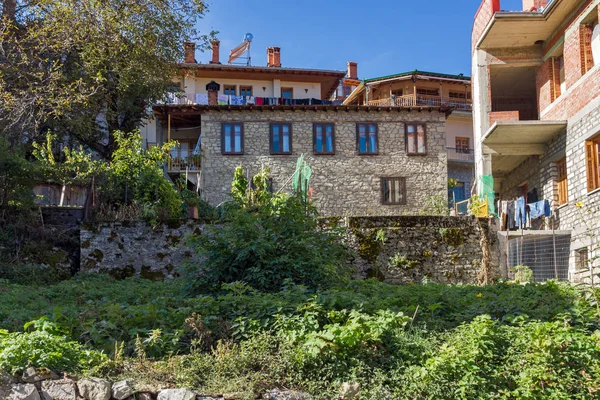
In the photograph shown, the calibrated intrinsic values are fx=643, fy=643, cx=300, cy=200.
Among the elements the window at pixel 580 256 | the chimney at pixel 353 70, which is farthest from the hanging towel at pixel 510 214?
the chimney at pixel 353 70

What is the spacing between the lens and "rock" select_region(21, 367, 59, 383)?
6.09 metres

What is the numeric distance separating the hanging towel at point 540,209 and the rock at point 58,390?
13844 mm

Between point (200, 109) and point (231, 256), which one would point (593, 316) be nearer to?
point (231, 256)

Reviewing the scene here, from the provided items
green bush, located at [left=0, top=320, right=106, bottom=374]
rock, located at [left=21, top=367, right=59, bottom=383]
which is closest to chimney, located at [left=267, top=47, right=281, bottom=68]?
green bush, located at [left=0, top=320, right=106, bottom=374]

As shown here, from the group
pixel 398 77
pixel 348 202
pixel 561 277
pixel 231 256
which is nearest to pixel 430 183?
pixel 348 202

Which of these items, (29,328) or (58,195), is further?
(58,195)

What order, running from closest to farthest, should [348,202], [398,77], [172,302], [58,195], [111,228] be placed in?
[172,302] < [111,228] < [58,195] < [348,202] < [398,77]

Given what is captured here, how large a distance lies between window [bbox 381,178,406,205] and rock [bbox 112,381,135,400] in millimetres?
21705

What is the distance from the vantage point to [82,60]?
828 inches

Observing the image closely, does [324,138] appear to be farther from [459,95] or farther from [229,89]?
[459,95]

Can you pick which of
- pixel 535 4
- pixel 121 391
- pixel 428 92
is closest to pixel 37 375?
pixel 121 391

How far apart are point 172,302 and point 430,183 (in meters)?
20.3

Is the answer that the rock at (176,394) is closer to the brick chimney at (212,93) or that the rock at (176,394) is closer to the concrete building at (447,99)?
the brick chimney at (212,93)

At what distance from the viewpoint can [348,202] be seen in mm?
27016
